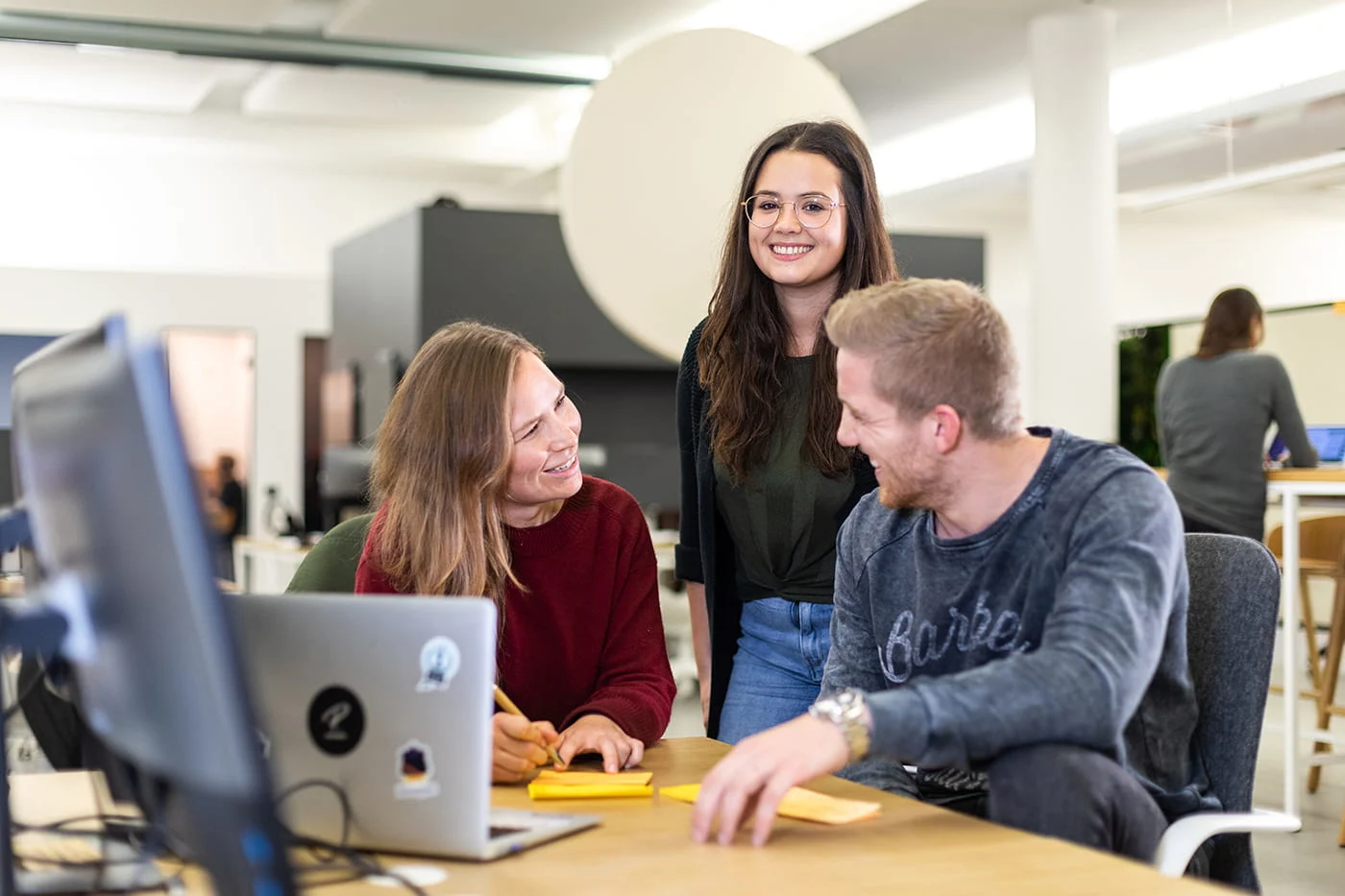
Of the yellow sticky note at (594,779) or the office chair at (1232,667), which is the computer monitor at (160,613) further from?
the office chair at (1232,667)

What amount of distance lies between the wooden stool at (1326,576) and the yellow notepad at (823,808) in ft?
10.4

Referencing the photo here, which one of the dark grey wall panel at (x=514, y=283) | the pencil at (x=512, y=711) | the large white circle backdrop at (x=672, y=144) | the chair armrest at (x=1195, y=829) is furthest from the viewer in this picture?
the dark grey wall panel at (x=514, y=283)

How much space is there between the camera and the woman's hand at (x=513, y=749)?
149 centimetres

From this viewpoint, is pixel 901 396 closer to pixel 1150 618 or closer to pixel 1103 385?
pixel 1150 618

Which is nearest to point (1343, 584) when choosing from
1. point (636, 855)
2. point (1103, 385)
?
point (1103, 385)

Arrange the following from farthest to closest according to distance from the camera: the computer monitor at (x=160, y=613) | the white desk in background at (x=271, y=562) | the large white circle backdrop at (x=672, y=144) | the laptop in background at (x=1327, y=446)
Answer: the white desk in background at (x=271, y=562) < the laptop in background at (x=1327, y=446) < the large white circle backdrop at (x=672, y=144) < the computer monitor at (x=160, y=613)

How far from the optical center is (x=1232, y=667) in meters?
1.63

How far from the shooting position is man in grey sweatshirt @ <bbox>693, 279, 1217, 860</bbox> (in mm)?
1263

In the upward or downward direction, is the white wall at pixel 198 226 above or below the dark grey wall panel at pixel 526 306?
above

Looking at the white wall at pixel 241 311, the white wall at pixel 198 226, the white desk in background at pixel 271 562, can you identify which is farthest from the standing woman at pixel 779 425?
the white wall at pixel 241 311

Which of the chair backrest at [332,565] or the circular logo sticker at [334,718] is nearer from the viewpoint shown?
the circular logo sticker at [334,718]

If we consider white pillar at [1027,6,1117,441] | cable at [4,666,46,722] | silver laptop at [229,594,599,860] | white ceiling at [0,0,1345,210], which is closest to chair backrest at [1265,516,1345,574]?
white pillar at [1027,6,1117,441]

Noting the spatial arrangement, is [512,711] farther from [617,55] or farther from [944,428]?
[617,55]

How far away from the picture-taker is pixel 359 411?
861cm
